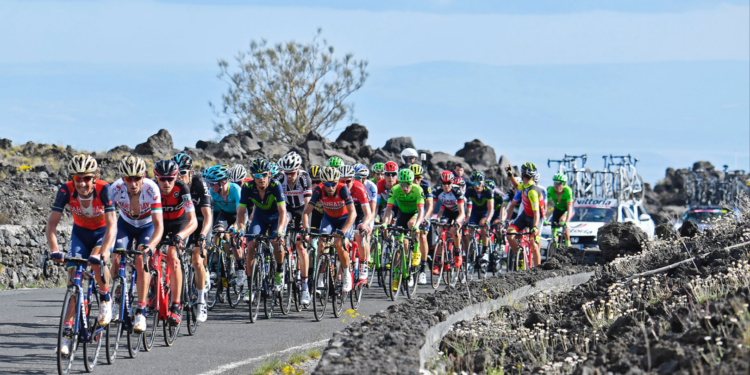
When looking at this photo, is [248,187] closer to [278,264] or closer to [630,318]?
[278,264]

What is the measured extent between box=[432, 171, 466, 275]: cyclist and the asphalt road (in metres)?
3.44

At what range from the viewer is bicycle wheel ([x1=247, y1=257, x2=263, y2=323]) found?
33.7 ft

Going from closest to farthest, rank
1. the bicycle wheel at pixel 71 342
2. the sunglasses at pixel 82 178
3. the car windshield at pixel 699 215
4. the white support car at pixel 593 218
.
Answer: the bicycle wheel at pixel 71 342 → the sunglasses at pixel 82 178 → the white support car at pixel 593 218 → the car windshield at pixel 699 215

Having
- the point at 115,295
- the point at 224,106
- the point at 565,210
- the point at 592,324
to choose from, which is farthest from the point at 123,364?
the point at 224,106

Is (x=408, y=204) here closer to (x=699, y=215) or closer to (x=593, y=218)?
(x=593, y=218)

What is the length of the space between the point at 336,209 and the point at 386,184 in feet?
9.93

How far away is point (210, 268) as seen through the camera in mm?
11273

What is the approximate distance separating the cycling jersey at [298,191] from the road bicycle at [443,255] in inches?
153

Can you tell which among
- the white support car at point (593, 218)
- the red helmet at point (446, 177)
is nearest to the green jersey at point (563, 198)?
the red helmet at point (446, 177)

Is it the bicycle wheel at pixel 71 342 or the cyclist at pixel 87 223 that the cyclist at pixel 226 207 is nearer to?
the cyclist at pixel 87 223

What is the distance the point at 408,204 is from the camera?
46.3 ft

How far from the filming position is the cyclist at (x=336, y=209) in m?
10.9

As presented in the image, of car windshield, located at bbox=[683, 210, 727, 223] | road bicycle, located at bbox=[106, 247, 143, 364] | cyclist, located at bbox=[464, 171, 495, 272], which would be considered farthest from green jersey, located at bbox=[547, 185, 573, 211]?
car windshield, located at bbox=[683, 210, 727, 223]

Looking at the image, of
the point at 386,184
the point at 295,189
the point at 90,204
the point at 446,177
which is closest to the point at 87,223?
the point at 90,204
